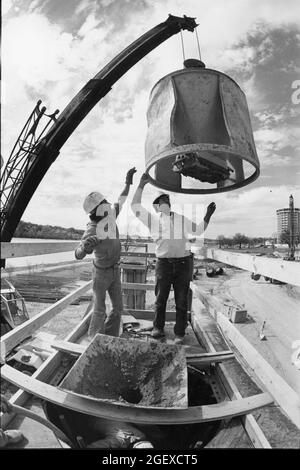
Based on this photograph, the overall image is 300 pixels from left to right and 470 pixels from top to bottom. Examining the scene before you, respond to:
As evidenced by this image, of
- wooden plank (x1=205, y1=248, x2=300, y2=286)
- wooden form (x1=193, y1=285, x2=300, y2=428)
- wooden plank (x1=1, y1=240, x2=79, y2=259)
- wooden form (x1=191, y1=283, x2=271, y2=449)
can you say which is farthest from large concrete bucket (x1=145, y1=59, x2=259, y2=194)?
wooden form (x1=191, y1=283, x2=271, y2=449)

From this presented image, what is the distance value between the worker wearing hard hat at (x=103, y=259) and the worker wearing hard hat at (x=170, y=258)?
1.76ft

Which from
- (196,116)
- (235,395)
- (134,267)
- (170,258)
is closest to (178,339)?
(170,258)

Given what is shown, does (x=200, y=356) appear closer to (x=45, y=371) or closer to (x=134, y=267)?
(x=45, y=371)

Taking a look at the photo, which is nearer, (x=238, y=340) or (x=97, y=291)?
(x=238, y=340)

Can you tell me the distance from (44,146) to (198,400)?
29.5 feet

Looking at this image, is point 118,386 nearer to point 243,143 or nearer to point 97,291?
point 97,291

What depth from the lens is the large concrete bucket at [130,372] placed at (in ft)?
8.51

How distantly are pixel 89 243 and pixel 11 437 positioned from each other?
192 cm

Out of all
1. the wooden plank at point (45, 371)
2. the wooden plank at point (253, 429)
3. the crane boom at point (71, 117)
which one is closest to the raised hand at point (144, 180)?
the wooden plank at point (45, 371)

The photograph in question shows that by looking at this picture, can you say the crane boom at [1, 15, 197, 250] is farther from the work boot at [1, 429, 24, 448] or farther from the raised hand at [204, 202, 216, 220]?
the work boot at [1, 429, 24, 448]

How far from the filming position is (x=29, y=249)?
236cm

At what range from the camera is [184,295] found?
3936mm

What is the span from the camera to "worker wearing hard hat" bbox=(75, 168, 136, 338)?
3674 mm
